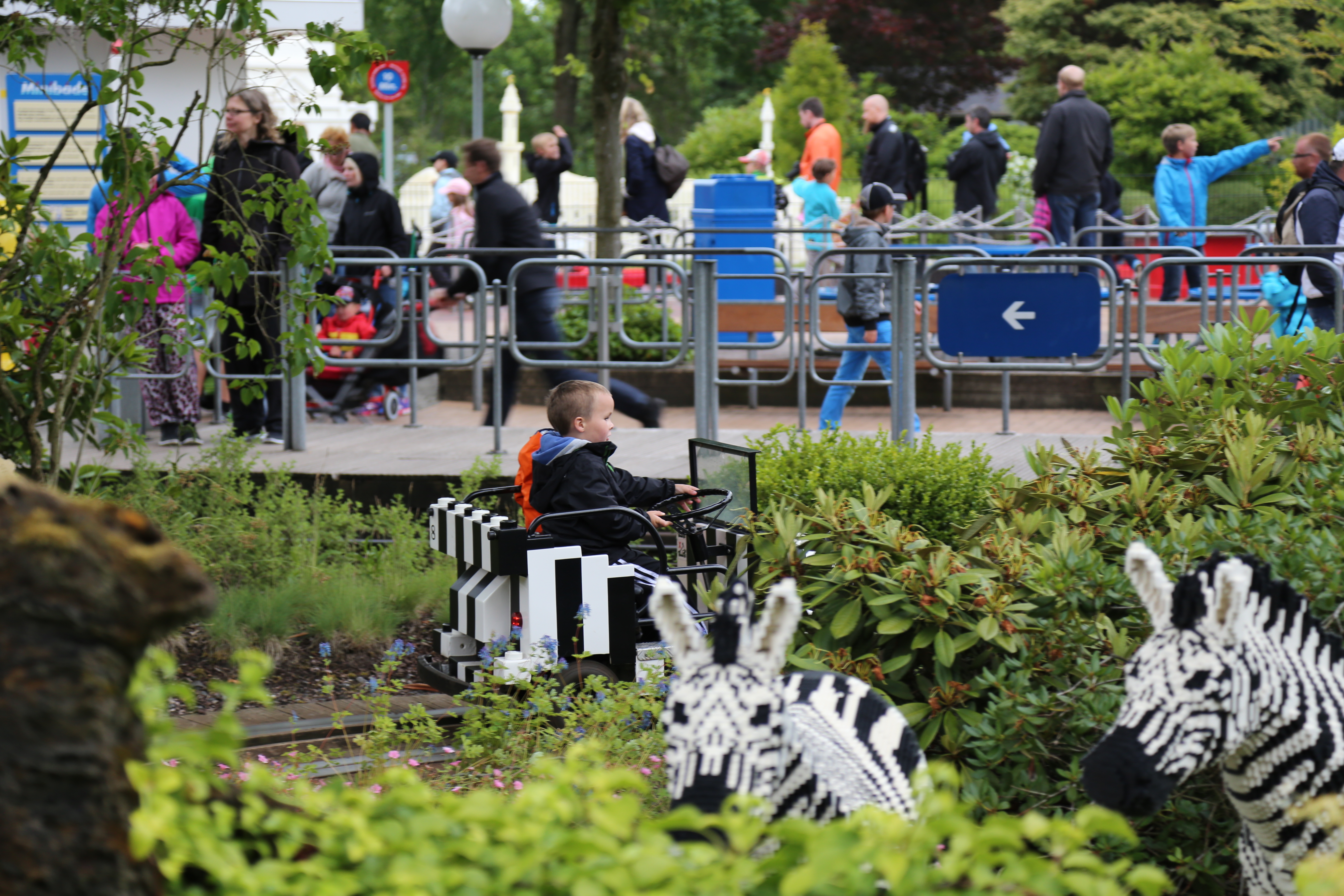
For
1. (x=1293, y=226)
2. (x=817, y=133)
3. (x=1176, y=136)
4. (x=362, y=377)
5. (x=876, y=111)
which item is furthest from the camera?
(x=817, y=133)

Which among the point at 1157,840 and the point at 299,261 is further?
the point at 299,261

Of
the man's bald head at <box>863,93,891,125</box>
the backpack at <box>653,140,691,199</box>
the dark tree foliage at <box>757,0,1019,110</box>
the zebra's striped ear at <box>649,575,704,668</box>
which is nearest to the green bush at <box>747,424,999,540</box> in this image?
the zebra's striped ear at <box>649,575,704,668</box>

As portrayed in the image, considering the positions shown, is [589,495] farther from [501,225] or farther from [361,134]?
[361,134]

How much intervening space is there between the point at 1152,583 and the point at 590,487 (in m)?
3.08

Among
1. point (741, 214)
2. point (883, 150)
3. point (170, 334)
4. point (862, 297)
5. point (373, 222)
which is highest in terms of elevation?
point (883, 150)

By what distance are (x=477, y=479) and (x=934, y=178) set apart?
26.1m

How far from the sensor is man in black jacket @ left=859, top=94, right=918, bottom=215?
14.5 m

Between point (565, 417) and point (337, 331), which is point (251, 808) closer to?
point (565, 417)

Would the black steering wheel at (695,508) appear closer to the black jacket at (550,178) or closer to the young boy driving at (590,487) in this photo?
the young boy driving at (590,487)

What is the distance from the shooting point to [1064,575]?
374cm

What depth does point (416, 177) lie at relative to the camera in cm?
2922

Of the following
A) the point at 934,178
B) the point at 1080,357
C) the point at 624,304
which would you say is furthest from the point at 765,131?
the point at 1080,357

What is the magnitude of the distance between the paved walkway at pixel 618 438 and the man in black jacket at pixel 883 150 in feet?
11.2

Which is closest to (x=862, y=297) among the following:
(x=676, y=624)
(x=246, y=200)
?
(x=246, y=200)
